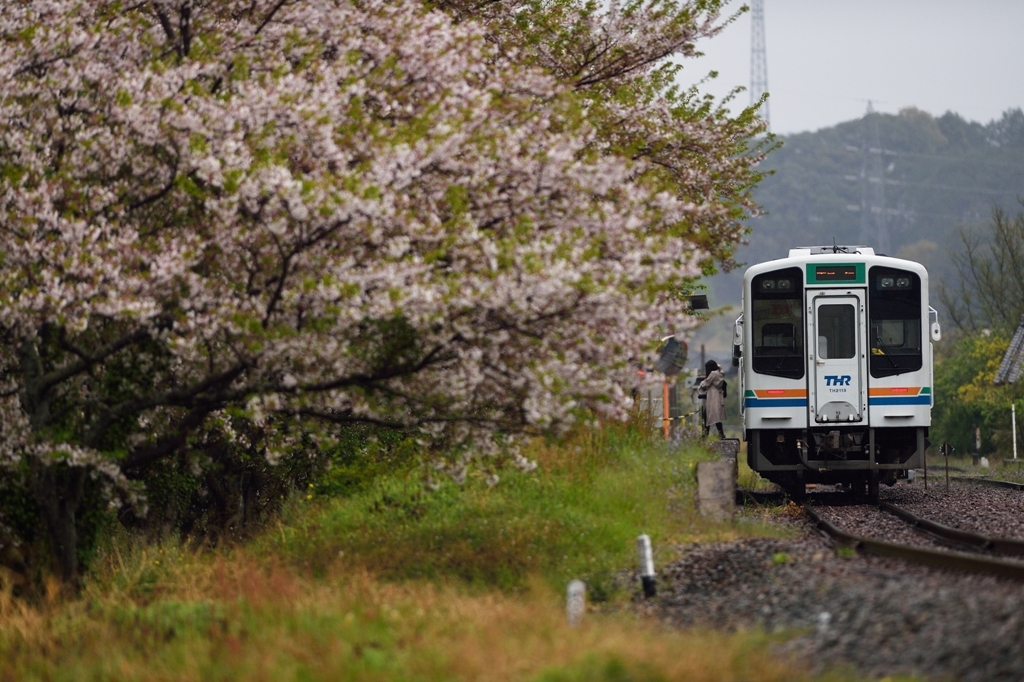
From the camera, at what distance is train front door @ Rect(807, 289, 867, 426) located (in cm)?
1764

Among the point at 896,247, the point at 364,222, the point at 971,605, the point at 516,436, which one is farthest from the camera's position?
the point at 896,247

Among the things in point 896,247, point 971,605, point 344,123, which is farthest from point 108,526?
point 896,247

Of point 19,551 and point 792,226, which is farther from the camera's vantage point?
point 792,226

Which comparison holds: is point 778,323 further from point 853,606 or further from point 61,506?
point 61,506

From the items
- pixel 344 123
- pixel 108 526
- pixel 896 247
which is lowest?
pixel 108 526

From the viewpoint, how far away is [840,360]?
17.7 m

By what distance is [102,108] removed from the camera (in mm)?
10672

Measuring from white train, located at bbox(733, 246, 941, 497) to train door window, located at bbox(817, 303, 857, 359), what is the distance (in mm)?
14

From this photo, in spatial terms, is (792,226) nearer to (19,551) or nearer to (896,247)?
(896,247)

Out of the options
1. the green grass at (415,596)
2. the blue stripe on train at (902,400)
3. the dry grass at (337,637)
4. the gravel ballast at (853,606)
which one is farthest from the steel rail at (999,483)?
the dry grass at (337,637)

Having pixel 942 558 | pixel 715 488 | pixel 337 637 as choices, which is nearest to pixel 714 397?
pixel 715 488

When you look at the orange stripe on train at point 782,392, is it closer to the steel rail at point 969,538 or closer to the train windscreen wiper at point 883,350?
the train windscreen wiper at point 883,350

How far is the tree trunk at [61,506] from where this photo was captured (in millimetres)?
10945

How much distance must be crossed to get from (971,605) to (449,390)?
4358 millimetres
